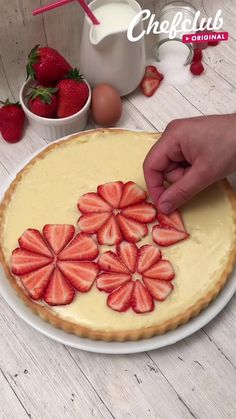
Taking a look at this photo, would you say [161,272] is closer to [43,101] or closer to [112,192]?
[112,192]

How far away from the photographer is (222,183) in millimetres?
1481

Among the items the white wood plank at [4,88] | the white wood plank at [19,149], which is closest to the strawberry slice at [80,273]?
the white wood plank at [19,149]

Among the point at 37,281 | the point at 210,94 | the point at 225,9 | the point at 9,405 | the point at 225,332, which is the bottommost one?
the point at 9,405

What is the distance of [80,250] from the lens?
4.52 ft

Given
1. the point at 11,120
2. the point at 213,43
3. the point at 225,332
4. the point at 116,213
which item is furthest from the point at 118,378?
the point at 213,43

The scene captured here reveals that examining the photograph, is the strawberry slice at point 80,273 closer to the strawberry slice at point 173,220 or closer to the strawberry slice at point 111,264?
the strawberry slice at point 111,264

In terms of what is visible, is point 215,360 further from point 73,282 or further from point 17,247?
point 17,247

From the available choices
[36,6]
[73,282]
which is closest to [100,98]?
[36,6]

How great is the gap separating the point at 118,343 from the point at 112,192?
1.21ft

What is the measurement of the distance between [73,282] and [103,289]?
70 millimetres

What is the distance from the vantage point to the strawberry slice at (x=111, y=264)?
1359 mm

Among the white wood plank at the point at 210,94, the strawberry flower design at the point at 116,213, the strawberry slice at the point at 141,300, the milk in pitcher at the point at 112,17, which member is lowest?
the strawberry slice at the point at 141,300

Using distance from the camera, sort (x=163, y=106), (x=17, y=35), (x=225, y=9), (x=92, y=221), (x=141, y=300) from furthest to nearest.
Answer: (x=225, y=9) → (x=163, y=106) → (x=17, y=35) → (x=92, y=221) → (x=141, y=300)

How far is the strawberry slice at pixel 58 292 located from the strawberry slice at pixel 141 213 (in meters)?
0.23
